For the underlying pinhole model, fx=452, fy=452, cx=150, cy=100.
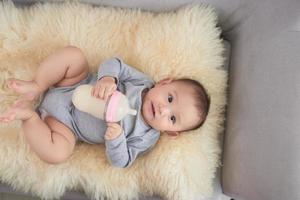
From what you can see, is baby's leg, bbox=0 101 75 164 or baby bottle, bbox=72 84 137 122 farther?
baby's leg, bbox=0 101 75 164

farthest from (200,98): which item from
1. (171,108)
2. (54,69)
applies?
(54,69)

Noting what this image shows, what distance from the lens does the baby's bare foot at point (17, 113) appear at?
3.81 feet

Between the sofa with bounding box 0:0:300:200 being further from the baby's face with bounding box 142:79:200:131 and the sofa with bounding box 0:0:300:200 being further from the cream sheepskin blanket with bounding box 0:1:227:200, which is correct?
the baby's face with bounding box 142:79:200:131

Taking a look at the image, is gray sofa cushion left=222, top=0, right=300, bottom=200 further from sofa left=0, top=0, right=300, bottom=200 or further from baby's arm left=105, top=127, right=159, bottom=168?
baby's arm left=105, top=127, right=159, bottom=168

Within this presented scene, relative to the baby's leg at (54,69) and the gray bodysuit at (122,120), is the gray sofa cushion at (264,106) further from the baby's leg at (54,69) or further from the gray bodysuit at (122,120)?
the baby's leg at (54,69)

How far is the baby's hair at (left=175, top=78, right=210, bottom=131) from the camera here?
1248mm

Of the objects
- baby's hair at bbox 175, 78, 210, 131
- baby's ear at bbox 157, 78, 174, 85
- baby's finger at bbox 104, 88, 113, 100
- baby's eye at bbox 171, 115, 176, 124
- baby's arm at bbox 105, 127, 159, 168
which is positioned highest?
baby's finger at bbox 104, 88, 113, 100

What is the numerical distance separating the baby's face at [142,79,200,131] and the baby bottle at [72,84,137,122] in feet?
0.28

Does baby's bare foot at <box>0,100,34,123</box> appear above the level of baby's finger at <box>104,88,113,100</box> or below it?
below

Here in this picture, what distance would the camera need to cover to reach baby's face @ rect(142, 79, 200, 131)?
1.24 meters

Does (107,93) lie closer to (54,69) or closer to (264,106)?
(54,69)

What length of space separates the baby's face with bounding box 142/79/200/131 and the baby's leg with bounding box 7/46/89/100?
0.23m

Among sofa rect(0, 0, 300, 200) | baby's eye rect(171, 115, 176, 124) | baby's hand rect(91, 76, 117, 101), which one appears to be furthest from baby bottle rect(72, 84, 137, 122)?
sofa rect(0, 0, 300, 200)

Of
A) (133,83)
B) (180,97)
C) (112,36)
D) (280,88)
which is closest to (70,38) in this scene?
(112,36)
